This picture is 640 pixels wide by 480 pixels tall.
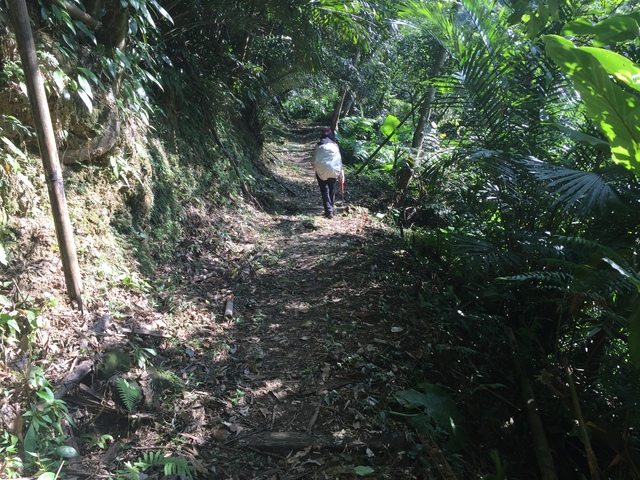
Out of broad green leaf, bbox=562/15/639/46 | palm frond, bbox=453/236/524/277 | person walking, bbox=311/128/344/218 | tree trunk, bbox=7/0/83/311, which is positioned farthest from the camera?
person walking, bbox=311/128/344/218

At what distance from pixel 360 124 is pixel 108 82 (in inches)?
540

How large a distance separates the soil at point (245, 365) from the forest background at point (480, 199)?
17 centimetres

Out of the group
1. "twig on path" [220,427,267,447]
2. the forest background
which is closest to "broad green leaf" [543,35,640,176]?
the forest background

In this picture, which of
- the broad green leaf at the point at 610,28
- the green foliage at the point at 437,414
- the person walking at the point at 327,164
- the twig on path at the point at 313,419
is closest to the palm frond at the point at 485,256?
the green foliage at the point at 437,414

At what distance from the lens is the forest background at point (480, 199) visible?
94.7 inches

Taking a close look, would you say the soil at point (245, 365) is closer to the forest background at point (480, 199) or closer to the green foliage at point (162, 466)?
the green foliage at point (162, 466)

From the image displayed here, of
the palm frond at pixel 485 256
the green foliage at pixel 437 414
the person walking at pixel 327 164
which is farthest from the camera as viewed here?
the person walking at pixel 327 164

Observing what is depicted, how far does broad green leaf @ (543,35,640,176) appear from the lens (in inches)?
73.6

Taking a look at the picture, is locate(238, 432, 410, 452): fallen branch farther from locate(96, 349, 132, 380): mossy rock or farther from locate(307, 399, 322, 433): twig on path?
locate(96, 349, 132, 380): mossy rock

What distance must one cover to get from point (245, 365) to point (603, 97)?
3026mm

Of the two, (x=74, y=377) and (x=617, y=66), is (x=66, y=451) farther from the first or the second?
(x=617, y=66)

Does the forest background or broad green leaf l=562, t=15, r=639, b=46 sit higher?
broad green leaf l=562, t=15, r=639, b=46

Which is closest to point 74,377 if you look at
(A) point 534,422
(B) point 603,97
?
(A) point 534,422

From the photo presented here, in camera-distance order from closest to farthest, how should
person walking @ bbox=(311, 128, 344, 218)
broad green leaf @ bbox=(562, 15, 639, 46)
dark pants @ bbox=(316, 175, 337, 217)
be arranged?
broad green leaf @ bbox=(562, 15, 639, 46)
person walking @ bbox=(311, 128, 344, 218)
dark pants @ bbox=(316, 175, 337, 217)
